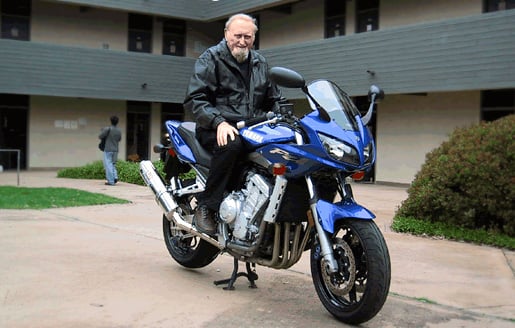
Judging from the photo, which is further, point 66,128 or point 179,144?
point 66,128

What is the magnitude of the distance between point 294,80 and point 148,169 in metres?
2.39

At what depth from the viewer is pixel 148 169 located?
575 cm

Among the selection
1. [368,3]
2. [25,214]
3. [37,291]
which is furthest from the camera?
[368,3]

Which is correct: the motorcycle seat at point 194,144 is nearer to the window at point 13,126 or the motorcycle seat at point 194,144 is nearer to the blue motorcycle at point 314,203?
the blue motorcycle at point 314,203

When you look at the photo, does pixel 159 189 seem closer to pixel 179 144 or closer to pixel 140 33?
pixel 179 144

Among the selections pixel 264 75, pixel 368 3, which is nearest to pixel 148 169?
pixel 264 75

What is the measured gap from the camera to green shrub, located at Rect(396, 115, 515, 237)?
7.57 m

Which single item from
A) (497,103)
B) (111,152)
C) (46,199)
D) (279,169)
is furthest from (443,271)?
(497,103)

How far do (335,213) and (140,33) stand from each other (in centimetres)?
2316

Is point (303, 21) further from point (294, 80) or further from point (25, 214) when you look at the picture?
point (294, 80)

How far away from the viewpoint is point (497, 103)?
16812 millimetres

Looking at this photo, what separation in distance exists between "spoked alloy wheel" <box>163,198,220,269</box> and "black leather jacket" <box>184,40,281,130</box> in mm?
968

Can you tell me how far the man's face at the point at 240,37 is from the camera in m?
4.66

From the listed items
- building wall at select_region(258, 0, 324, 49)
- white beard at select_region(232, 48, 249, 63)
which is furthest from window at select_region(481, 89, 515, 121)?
white beard at select_region(232, 48, 249, 63)
